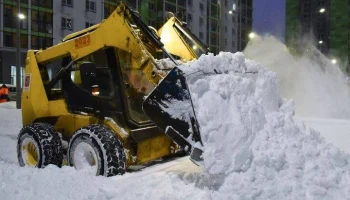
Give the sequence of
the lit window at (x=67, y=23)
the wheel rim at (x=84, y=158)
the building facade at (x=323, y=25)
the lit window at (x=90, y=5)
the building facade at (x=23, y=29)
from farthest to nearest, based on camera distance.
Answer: the building facade at (x=323, y=25) < the lit window at (x=90, y=5) < the lit window at (x=67, y=23) < the building facade at (x=23, y=29) < the wheel rim at (x=84, y=158)

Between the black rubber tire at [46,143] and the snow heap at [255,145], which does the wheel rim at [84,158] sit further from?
the snow heap at [255,145]

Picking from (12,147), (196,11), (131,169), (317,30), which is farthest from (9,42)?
(317,30)

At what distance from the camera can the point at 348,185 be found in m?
4.05

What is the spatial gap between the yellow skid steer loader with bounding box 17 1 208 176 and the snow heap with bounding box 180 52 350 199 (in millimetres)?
245

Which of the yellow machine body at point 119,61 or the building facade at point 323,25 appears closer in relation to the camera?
the yellow machine body at point 119,61

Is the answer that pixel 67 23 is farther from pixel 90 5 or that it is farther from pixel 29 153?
pixel 29 153

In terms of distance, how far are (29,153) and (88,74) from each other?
1672mm

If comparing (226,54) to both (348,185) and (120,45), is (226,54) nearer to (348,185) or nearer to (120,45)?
(120,45)

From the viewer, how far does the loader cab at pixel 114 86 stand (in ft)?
18.4

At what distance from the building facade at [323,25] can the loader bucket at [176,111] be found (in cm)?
5928

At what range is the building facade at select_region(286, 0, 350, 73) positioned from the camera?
211ft

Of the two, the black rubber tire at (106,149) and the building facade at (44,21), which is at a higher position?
the building facade at (44,21)

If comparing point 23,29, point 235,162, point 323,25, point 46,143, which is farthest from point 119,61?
point 323,25

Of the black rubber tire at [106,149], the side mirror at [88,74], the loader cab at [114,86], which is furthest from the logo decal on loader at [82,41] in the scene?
the black rubber tire at [106,149]
